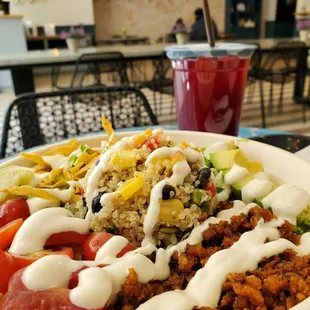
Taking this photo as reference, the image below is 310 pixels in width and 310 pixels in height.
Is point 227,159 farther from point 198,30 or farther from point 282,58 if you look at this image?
point 198,30

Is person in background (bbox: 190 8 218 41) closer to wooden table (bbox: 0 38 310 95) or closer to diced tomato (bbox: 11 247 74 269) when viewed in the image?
wooden table (bbox: 0 38 310 95)

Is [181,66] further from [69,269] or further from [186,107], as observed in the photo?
[69,269]

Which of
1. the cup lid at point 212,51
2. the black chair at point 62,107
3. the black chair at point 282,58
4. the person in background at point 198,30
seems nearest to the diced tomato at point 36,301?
the cup lid at point 212,51

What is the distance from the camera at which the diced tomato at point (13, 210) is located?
0.62 metres

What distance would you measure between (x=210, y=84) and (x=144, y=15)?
881 centimetres

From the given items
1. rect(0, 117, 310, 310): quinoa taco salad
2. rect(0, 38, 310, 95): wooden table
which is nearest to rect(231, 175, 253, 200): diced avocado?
rect(0, 117, 310, 310): quinoa taco salad

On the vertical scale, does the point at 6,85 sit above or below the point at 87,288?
below

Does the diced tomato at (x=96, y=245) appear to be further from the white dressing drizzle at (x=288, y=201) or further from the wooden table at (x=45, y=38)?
Result: the wooden table at (x=45, y=38)

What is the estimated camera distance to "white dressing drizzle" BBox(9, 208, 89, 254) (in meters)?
0.55

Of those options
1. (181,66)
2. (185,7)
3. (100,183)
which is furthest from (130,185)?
(185,7)

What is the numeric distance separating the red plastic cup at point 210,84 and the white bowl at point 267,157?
139 millimetres

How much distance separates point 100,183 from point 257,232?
26 centimetres

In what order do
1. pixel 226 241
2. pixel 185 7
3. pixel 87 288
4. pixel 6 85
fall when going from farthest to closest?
pixel 185 7 < pixel 6 85 < pixel 226 241 < pixel 87 288

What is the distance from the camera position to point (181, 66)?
987 mm
